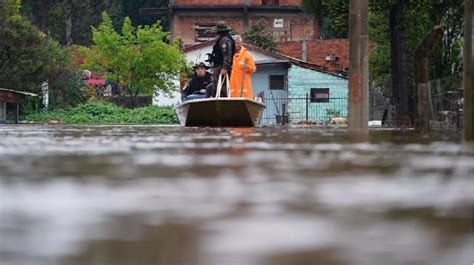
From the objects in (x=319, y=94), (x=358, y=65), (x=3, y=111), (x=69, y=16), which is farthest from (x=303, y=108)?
(x=358, y=65)

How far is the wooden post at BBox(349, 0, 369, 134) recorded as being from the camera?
1326 cm

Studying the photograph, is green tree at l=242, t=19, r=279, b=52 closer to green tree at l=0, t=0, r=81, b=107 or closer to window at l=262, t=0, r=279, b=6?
window at l=262, t=0, r=279, b=6

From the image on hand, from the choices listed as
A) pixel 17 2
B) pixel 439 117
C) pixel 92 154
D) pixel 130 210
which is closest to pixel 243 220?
pixel 130 210

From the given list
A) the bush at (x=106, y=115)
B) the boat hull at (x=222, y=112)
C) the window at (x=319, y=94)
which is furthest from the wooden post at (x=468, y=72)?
the window at (x=319, y=94)

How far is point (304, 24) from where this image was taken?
6178 centimetres

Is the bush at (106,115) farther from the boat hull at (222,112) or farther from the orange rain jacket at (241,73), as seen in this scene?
the boat hull at (222,112)

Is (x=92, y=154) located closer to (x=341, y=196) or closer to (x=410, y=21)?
(x=341, y=196)

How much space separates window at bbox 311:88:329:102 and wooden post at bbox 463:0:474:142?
39.5 metres

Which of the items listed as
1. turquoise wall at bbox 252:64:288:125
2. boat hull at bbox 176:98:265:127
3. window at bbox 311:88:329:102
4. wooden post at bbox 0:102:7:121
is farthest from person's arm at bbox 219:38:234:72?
window at bbox 311:88:329:102

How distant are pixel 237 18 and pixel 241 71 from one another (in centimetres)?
4415

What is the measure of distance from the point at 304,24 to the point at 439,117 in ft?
165

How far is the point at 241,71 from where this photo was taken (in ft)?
55.2

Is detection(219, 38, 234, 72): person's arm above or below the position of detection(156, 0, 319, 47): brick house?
below

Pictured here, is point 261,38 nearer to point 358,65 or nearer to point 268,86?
point 268,86
